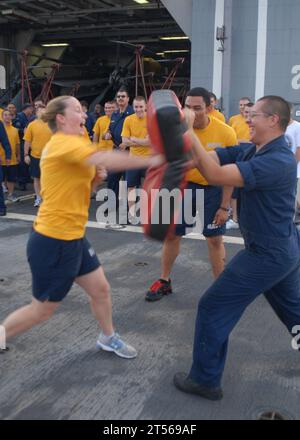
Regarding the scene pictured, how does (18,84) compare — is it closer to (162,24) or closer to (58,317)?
(162,24)

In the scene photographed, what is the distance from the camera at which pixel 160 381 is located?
10.4 feet

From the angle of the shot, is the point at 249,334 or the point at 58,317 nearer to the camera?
the point at 249,334

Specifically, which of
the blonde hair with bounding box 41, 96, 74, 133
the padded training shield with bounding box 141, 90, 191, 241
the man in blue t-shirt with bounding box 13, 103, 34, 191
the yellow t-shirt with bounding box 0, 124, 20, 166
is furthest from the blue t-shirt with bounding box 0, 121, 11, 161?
the padded training shield with bounding box 141, 90, 191, 241

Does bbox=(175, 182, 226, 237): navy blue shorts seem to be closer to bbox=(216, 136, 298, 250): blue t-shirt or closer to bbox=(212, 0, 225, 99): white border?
bbox=(216, 136, 298, 250): blue t-shirt

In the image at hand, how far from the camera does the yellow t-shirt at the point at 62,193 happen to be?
2812mm

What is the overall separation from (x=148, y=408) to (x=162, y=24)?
576 inches

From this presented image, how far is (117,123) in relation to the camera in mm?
8719

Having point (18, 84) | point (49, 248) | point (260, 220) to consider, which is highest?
point (18, 84)

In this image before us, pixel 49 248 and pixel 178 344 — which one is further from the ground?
pixel 49 248

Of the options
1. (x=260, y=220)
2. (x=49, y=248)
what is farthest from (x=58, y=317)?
(x=260, y=220)

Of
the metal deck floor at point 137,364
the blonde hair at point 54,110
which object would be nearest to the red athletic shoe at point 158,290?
the metal deck floor at point 137,364

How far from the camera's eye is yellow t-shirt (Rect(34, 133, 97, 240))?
2.81 meters

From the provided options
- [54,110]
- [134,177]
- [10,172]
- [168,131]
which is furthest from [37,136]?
[168,131]
